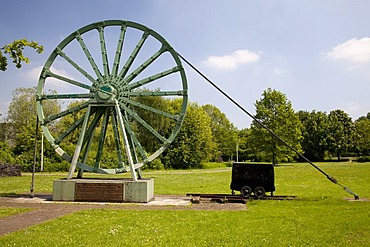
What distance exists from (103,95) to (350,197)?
13.4 m

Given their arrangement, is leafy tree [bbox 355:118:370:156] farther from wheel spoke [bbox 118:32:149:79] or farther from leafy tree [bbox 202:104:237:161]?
wheel spoke [bbox 118:32:149:79]

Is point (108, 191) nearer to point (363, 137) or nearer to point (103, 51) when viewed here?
point (103, 51)

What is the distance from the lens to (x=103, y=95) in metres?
17.5

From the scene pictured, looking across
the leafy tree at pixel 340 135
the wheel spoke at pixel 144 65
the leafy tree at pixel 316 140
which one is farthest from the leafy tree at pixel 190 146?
the wheel spoke at pixel 144 65

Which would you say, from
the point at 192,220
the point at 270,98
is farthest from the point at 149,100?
the point at 192,220

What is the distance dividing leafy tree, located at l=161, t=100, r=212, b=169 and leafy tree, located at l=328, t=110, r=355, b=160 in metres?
31.0

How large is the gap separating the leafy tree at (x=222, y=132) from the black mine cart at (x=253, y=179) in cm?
5356

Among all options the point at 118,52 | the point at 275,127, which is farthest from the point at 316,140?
the point at 118,52

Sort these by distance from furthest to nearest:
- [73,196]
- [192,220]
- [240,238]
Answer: [73,196], [192,220], [240,238]

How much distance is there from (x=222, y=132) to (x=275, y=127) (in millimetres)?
23487

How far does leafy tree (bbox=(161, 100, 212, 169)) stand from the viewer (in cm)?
5472

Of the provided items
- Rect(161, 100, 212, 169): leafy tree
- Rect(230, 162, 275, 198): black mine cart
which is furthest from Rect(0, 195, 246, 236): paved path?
Rect(161, 100, 212, 169): leafy tree

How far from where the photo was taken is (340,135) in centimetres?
7494

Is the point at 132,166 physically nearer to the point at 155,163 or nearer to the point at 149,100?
the point at 155,163
